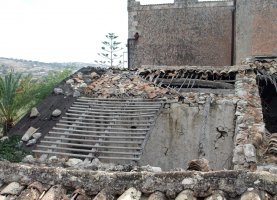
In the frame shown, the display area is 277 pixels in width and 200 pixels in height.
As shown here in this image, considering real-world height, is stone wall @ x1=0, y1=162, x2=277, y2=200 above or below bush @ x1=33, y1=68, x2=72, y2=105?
below

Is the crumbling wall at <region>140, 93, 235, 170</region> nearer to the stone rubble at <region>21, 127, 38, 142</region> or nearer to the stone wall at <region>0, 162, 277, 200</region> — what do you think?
the stone rubble at <region>21, 127, 38, 142</region>

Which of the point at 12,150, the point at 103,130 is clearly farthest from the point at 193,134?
the point at 12,150

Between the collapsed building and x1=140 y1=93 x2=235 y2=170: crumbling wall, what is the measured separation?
0.02 m

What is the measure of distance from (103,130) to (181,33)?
1262 cm

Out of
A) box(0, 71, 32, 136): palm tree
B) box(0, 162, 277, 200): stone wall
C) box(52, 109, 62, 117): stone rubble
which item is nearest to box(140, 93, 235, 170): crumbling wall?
box(52, 109, 62, 117): stone rubble

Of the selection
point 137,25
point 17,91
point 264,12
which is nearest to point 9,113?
point 17,91

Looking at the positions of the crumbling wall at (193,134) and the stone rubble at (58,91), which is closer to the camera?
the crumbling wall at (193,134)

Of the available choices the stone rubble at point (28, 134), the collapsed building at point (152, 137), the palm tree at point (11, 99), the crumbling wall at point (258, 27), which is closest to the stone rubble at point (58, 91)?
the collapsed building at point (152, 137)

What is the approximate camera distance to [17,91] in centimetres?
1806

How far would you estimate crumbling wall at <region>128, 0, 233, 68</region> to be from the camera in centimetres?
1881

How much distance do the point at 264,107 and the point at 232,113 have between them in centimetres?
384

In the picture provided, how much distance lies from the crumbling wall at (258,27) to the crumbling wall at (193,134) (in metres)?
8.17

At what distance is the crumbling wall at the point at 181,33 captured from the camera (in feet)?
61.7

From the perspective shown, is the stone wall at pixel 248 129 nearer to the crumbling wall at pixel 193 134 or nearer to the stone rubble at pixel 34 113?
the crumbling wall at pixel 193 134
